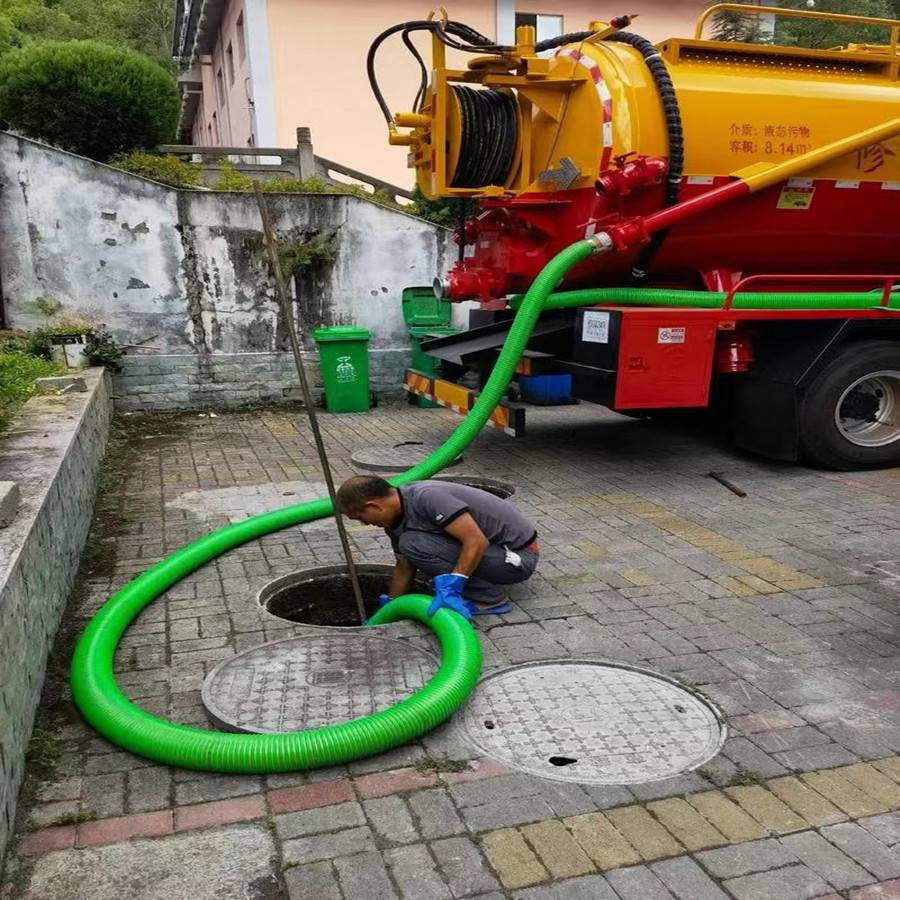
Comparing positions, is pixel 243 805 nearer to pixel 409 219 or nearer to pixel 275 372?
pixel 275 372

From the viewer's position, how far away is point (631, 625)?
3689 mm

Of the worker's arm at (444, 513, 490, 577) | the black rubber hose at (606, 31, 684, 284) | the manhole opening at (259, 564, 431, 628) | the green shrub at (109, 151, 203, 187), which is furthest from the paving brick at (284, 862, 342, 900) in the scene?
the green shrub at (109, 151, 203, 187)

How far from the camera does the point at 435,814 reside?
2.45 m

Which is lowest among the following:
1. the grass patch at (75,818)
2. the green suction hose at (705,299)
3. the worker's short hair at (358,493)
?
the grass patch at (75,818)

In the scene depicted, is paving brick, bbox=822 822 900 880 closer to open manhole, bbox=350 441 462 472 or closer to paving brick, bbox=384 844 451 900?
paving brick, bbox=384 844 451 900

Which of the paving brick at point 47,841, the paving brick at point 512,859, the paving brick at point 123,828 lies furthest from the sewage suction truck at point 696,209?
the paving brick at point 47,841

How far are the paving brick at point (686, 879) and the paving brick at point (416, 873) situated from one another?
603 mm

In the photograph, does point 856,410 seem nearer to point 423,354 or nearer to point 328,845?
point 423,354

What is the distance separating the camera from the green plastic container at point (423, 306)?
9.09 meters

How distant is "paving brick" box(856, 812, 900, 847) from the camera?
91.5 inches

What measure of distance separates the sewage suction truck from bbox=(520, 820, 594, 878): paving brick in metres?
3.71

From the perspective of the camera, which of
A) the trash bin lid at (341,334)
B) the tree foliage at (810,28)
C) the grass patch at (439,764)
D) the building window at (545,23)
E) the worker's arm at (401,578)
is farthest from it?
the building window at (545,23)

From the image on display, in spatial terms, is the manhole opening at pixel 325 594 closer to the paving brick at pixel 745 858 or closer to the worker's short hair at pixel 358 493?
the worker's short hair at pixel 358 493

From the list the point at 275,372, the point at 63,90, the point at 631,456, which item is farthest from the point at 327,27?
the point at 631,456
